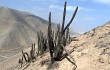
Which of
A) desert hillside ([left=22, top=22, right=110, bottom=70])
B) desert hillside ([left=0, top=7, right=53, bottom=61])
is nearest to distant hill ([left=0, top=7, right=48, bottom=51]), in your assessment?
desert hillside ([left=0, top=7, right=53, bottom=61])

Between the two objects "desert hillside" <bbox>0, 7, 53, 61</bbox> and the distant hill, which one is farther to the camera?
the distant hill

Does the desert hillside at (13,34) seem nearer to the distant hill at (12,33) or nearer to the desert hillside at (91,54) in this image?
the distant hill at (12,33)

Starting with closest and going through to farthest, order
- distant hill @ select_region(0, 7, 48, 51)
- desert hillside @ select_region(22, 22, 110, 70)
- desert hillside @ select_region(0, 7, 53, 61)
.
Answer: desert hillside @ select_region(22, 22, 110, 70)
desert hillside @ select_region(0, 7, 53, 61)
distant hill @ select_region(0, 7, 48, 51)

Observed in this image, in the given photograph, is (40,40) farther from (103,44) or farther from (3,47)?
(3,47)

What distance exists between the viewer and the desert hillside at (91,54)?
892cm

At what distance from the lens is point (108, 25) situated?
11664 millimetres

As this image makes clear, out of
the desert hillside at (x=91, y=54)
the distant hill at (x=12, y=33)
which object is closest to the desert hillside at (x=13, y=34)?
the distant hill at (x=12, y=33)

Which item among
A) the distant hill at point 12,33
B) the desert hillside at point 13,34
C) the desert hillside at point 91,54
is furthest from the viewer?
the distant hill at point 12,33

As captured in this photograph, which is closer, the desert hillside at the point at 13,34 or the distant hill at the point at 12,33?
the desert hillside at the point at 13,34

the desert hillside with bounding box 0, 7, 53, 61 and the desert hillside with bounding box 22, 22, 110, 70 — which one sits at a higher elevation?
the desert hillside with bounding box 22, 22, 110, 70

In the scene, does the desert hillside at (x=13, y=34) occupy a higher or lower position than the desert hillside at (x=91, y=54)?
lower

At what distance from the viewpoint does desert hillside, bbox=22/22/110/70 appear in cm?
892

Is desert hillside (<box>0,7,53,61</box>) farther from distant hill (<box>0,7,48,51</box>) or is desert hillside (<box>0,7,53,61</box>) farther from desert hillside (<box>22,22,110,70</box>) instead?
desert hillside (<box>22,22,110,70</box>)

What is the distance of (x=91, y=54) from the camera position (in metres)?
9.54
